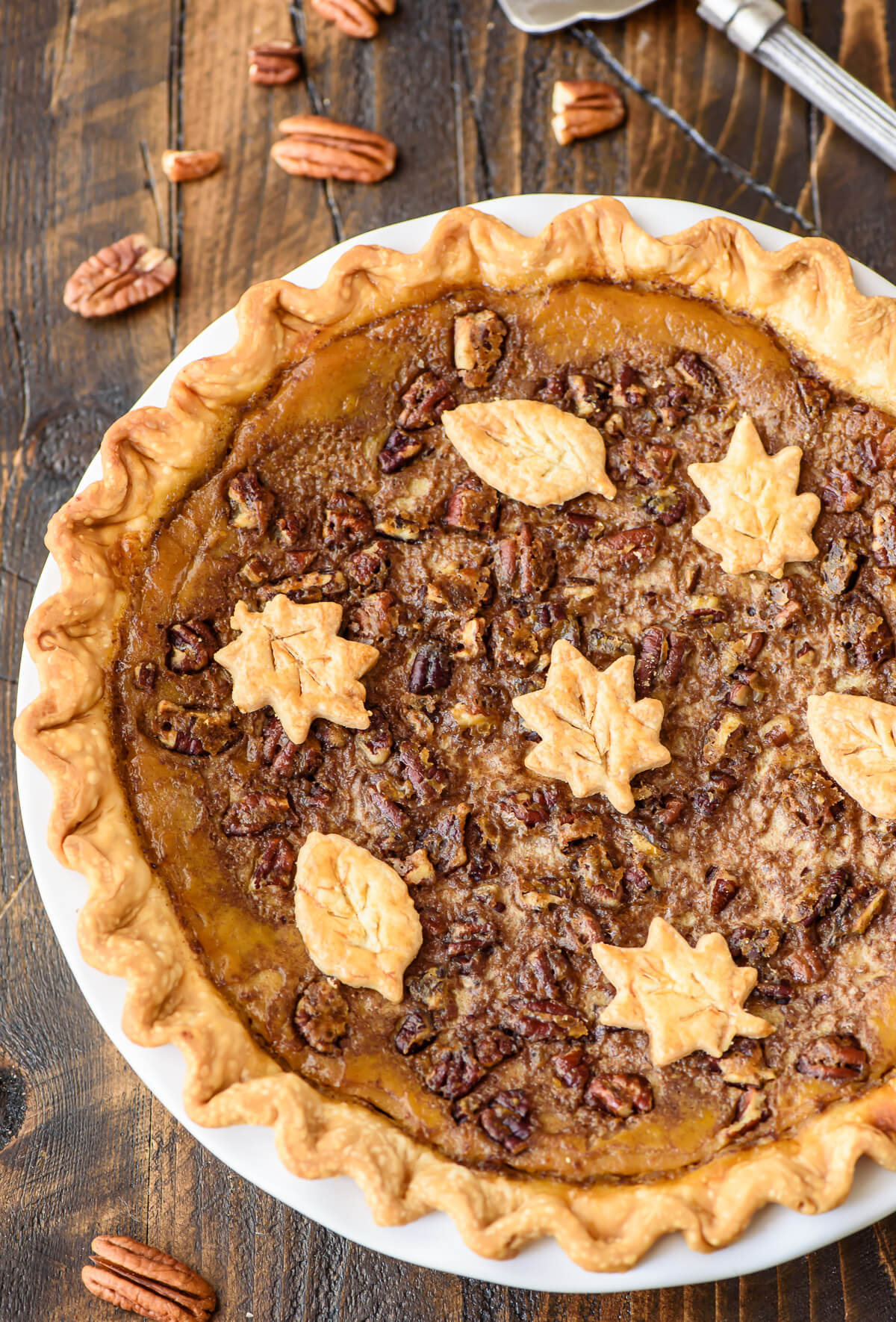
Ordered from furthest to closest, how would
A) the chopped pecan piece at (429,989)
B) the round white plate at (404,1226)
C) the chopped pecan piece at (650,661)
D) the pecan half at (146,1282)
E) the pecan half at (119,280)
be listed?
the pecan half at (119,280) → the pecan half at (146,1282) → the chopped pecan piece at (650,661) → the chopped pecan piece at (429,989) → the round white plate at (404,1226)

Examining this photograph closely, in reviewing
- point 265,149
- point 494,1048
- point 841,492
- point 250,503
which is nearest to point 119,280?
point 265,149

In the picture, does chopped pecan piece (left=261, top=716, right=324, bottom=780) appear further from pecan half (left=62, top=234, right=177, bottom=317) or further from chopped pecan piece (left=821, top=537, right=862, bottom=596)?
pecan half (left=62, top=234, right=177, bottom=317)

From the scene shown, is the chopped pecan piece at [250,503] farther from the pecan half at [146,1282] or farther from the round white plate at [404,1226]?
the pecan half at [146,1282]

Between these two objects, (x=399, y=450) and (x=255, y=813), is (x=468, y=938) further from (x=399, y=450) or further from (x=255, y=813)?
(x=399, y=450)

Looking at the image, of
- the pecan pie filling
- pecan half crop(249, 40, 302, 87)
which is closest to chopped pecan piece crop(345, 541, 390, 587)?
the pecan pie filling

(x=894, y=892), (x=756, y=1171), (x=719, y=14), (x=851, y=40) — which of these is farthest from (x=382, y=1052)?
(x=851, y=40)

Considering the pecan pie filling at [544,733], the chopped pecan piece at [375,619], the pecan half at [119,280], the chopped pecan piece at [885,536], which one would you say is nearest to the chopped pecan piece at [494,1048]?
the pecan pie filling at [544,733]
